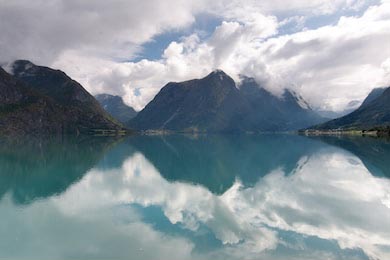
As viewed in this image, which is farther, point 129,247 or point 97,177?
point 97,177

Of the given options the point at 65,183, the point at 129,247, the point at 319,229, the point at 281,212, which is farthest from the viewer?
the point at 65,183

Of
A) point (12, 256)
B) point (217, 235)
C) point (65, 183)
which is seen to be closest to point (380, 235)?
point (217, 235)

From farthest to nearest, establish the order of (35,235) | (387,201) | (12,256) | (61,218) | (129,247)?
(387,201) < (61,218) < (35,235) < (129,247) < (12,256)

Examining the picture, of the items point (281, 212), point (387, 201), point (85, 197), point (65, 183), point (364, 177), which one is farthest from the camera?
point (364, 177)

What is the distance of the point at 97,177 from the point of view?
82688 millimetres

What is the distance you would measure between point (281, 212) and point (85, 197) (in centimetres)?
3170

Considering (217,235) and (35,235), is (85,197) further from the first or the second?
(217,235)

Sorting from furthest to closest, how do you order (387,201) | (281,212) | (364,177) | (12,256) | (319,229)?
(364,177) → (387,201) → (281,212) → (319,229) → (12,256)

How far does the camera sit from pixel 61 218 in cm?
4506

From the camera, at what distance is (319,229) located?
40.2 m

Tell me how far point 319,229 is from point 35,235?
31.1 m

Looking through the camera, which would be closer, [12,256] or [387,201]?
[12,256]

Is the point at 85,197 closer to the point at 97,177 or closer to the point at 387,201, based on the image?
the point at 97,177

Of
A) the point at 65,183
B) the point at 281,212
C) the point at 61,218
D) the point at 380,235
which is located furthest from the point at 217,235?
the point at 65,183
